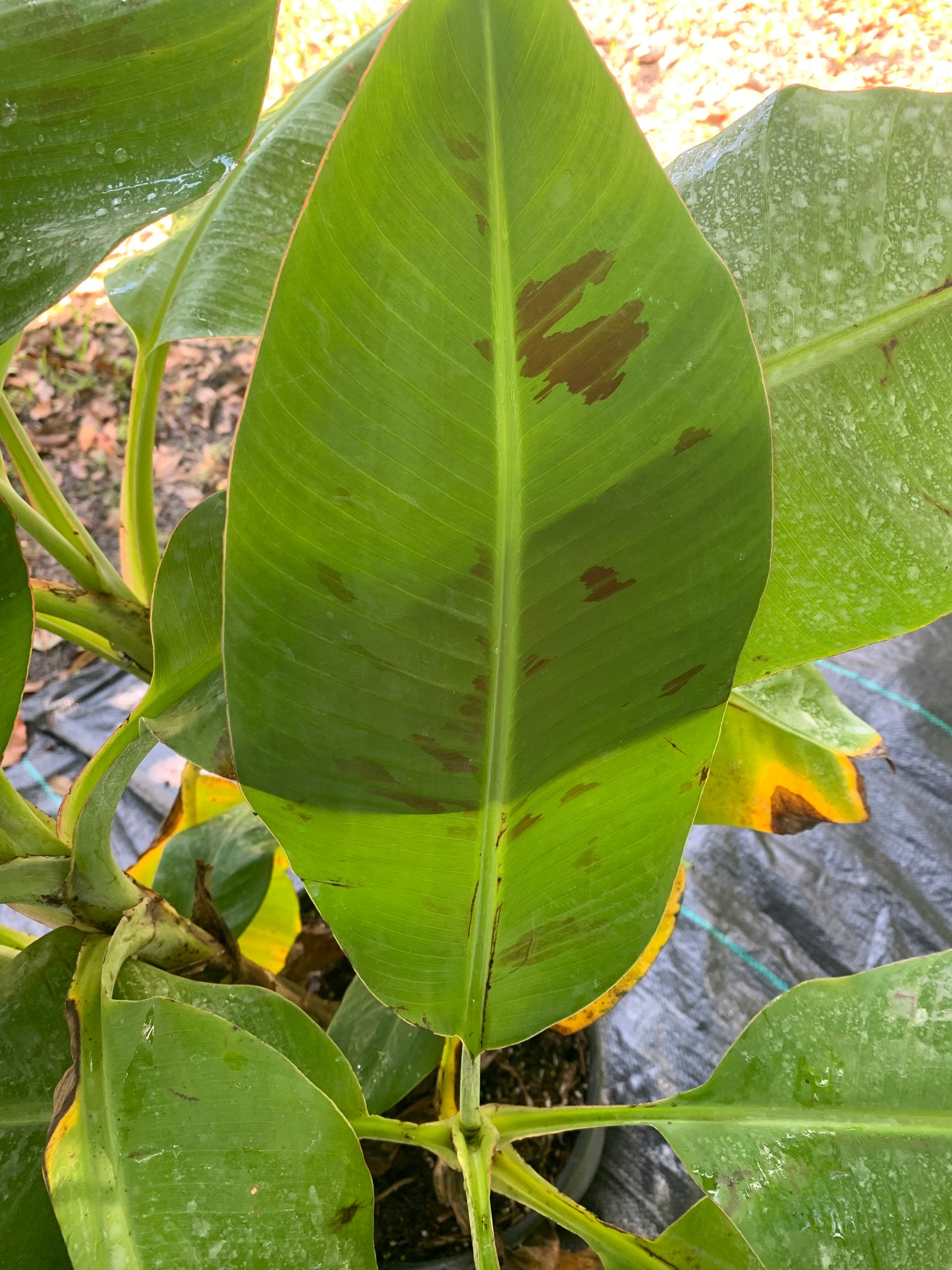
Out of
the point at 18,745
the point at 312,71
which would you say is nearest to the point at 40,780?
the point at 18,745

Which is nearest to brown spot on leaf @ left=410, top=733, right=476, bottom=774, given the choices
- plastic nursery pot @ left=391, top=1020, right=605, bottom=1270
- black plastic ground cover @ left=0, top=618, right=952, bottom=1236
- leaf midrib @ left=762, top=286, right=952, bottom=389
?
leaf midrib @ left=762, top=286, right=952, bottom=389

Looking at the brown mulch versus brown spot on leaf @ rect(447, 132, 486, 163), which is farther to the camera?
the brown mulch

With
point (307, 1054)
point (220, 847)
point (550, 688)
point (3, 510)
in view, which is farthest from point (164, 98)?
point (220, 847)

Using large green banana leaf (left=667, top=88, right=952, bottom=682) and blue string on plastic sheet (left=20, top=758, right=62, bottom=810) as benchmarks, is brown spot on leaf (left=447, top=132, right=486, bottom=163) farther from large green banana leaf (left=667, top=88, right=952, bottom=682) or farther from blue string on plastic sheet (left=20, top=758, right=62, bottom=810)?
blue string on plastic sheet (left=20, top=758, right=62, bottom=810)

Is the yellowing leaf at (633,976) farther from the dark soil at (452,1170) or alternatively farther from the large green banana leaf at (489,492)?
the large green banana leaf at (489,492)

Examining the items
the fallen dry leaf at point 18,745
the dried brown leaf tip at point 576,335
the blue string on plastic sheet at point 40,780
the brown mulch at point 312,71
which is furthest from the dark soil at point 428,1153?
the brown mulch at point 312,71
